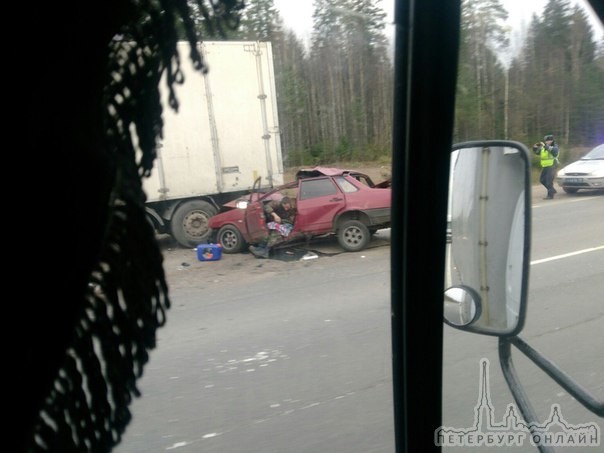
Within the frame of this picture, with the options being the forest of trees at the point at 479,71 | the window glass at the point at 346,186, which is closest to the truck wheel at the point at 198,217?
the window glass at the point at 346,186

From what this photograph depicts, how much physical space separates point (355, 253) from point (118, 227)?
769 cm

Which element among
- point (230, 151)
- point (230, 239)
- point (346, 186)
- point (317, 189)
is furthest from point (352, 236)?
point (230, 151)

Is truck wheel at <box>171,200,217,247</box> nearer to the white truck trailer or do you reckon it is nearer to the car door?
the white truck trailer

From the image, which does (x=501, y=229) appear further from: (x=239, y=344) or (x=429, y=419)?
(x=239, y=344)

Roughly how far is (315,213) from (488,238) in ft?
19.4

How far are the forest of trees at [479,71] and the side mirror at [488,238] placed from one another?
0.15 metres

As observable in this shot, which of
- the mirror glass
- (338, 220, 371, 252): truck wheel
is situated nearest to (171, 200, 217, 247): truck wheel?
(338, 220, 371, 252): truck wheel

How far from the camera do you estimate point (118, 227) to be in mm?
1092

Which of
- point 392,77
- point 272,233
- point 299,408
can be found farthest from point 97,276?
point 272,233

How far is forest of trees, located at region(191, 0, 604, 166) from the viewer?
7.45ft

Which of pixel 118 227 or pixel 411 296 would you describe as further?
pixel 411 296

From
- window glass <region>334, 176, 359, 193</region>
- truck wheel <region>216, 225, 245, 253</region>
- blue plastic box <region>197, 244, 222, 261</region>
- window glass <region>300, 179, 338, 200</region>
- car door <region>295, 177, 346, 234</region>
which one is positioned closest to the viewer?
blue plastic box <region>197, 244, 222, 261</region>

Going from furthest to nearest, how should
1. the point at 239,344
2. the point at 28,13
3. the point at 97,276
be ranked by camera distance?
the point at 239,344 → the point at 97,276 → the point at 28,13

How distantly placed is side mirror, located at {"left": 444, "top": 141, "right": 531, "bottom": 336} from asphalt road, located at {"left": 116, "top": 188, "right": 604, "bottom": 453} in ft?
1.80
